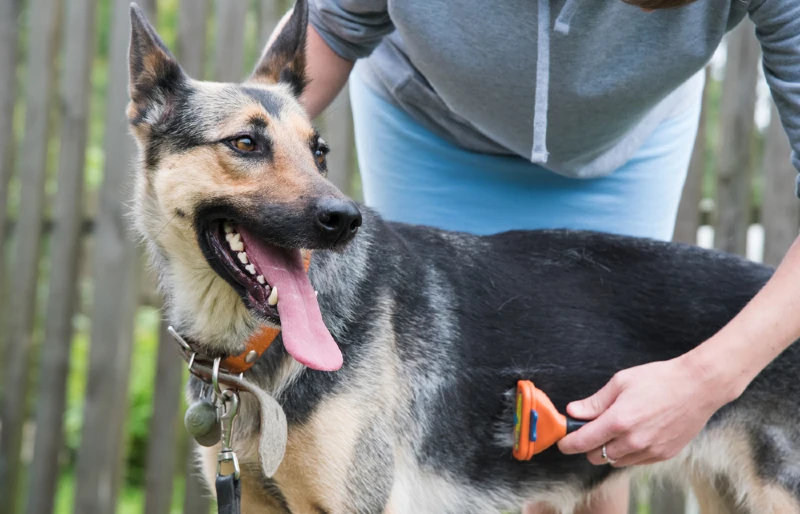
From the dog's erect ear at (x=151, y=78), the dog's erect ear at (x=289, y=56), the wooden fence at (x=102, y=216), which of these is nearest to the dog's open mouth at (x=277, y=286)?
the dog's erect ear at (x=151, y=78)

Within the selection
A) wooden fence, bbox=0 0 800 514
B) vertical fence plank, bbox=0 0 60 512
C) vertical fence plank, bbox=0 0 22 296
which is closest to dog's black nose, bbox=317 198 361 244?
wooden fence, bbox=0 0 800 514

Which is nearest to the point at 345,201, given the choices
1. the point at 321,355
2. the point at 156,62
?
the point at 321,355

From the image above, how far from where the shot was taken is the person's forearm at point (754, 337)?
7.72ft

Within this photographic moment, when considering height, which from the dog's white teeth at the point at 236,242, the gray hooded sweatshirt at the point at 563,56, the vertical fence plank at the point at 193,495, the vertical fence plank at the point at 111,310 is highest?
the gray hooded sweatshirt at the point at 563,56

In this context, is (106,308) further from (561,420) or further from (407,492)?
(561,420)

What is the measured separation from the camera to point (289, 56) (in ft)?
9.18

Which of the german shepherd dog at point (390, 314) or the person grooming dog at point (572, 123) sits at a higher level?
the person grooming dog at point (572, 123)

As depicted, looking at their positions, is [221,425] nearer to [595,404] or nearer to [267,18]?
[595,404]

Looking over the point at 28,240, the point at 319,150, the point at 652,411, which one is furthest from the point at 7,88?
the point at 652,411

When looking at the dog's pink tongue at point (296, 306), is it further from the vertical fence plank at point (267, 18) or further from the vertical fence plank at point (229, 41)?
the vertical fence plank at point (267, 18)

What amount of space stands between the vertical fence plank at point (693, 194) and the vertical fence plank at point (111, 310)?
8.25 feet

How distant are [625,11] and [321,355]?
1.27 metres

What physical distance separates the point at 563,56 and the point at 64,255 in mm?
2652

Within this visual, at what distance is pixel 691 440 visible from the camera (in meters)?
2.70
